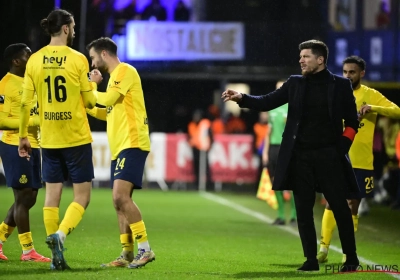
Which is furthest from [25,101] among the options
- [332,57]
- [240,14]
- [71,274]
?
[240,14]

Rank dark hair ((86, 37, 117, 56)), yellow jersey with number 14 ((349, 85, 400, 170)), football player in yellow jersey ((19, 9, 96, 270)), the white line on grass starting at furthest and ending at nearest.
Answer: the white line on grass → yellow jersey with number 14 ((349, 85, 400, 170)) → dark hair ((86, 37, 117, 56)) → football player in yellow jersey ((19, 9, 96, 270))

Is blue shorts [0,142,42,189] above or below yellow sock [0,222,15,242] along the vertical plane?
above

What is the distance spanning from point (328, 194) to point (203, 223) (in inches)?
236

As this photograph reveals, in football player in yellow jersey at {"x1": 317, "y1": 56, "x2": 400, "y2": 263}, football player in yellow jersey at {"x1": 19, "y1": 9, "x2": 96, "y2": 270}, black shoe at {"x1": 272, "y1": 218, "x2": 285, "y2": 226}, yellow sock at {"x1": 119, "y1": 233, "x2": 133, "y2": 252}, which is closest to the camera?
football player in yellow jersey at {"x1": 19, "y1": 9, "x2": 96, "y2": 270}

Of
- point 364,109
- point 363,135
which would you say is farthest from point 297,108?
Result: point 363,135

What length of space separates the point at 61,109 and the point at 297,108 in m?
2.13

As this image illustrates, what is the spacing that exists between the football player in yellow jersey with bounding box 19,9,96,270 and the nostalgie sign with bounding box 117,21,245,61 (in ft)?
61.2

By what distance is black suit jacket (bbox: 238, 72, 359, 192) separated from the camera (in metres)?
8.12

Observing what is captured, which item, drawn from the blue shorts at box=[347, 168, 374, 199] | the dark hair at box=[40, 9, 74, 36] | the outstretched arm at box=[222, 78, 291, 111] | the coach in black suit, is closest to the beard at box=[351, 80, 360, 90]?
the blue shorts at box=[347, 168, 374, 199]

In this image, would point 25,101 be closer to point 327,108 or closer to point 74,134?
point 74,134

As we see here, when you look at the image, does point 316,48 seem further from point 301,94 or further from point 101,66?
point 101,66

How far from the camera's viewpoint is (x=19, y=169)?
29.2ft

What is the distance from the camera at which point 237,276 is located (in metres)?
7.80

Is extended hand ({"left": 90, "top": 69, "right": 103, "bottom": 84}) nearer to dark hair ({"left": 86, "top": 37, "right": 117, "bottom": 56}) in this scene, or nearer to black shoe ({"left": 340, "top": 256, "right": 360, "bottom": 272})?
dark hair ({"left": 86, "top": 37, "right": 117, "bottom": 56})
